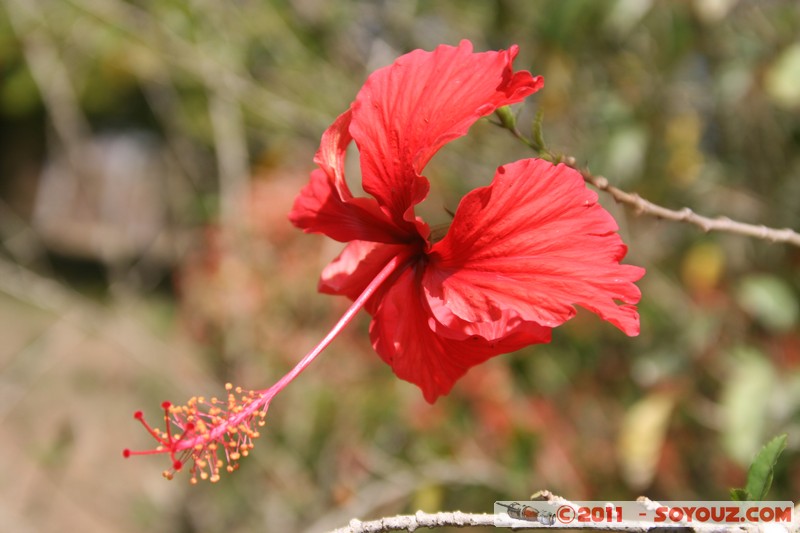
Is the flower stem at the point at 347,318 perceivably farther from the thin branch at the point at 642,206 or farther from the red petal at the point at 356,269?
the thin branch at the point at 642,206

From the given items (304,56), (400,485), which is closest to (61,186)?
(304,56)

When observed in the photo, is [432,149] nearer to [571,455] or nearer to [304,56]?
[571,455]

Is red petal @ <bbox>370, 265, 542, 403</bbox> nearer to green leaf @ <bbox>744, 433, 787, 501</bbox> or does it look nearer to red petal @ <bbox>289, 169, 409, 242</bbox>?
red petal @ <bbox>289, 169, 409, 242</bbox>

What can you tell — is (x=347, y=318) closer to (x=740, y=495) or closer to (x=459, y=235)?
(x=459, y=235)

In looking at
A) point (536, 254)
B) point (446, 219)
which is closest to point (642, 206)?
point (536, 254)

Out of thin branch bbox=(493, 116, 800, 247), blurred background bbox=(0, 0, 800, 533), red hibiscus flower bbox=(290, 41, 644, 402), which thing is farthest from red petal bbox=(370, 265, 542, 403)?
blurred background bbox=(0, 0, 800, 533)

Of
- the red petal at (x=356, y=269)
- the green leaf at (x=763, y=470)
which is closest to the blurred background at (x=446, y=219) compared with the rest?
the red petal at (x=356, y=269)

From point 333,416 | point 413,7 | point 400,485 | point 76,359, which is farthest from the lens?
point 76,359
